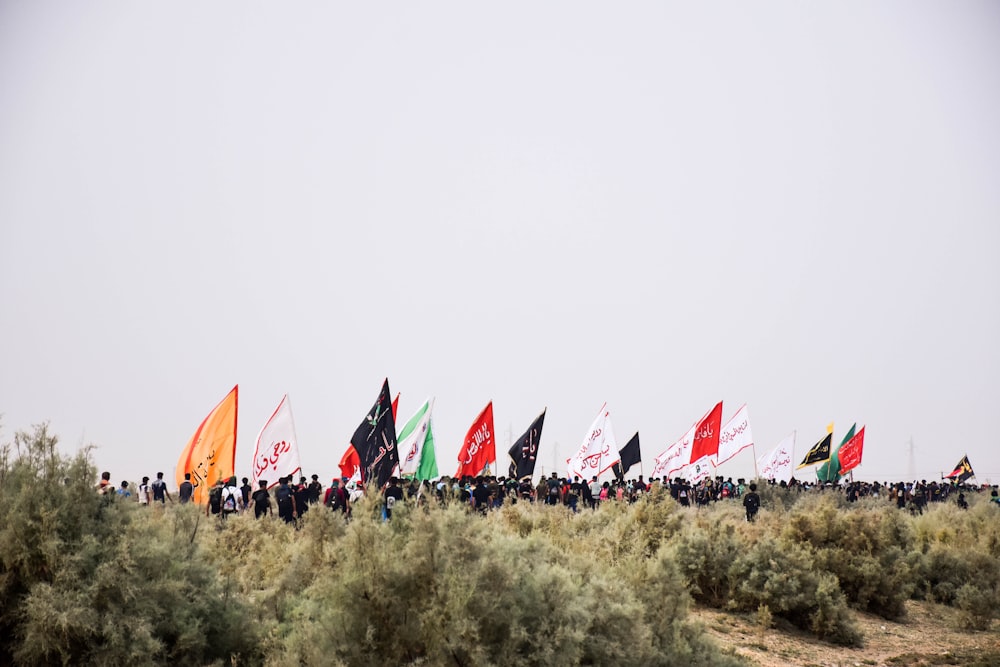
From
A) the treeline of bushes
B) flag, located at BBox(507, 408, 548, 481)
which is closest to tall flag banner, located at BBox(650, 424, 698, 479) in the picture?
flag, located at BBox(507, 408, 548, 481)

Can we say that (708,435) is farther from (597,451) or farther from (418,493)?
(418,493)

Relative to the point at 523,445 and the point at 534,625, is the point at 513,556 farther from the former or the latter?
the point at 523,445

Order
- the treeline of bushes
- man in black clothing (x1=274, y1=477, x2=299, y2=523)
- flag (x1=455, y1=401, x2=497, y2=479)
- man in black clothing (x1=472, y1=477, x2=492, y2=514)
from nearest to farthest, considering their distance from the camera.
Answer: the treeline of bushes, man in black clothing (x1=274, y1=477, x2=299, y2=523), man in black clothing (x1=472, y1=477, x2=492, y2=514), flag (x1=455, y1=401, x2=497, y2=479)

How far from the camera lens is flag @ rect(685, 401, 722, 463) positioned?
39812mm

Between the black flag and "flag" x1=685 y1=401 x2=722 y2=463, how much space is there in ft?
67.1

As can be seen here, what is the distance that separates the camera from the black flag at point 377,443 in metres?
23.1

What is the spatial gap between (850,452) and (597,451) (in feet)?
74.1

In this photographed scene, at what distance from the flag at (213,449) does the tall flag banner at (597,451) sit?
675 inches

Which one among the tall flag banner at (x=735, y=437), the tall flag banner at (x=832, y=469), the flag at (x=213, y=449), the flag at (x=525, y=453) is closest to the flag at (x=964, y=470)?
the tall flag banner at (x=832, y=469)

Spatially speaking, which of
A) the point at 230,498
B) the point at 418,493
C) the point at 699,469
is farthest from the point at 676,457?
the point at 418,493

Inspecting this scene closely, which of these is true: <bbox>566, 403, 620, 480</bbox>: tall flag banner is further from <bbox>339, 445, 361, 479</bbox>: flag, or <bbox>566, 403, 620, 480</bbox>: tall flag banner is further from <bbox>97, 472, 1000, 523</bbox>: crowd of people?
<bbox>339, 445, 361, 479</bbox>: flag

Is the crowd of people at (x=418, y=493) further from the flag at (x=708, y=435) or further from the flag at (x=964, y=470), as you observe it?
the flag at (x=964, y=470)

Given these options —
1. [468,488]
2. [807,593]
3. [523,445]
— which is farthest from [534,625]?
[523,445]

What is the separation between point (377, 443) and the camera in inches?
913
